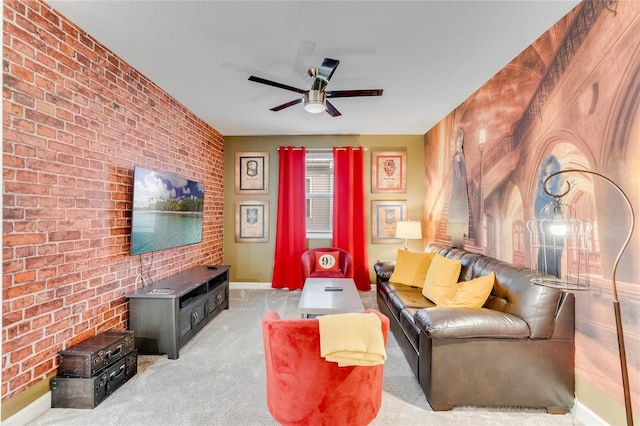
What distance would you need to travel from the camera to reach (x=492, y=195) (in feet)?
9.71

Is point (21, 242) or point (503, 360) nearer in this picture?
point (21, 242)

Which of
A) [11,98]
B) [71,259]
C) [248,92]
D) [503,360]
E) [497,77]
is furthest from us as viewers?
[248,92]

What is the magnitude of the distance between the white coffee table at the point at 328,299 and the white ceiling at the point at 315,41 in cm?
219

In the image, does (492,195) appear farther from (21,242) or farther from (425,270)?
(21,242)

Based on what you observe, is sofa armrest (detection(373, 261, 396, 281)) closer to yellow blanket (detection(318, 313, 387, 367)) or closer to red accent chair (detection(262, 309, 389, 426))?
red accent chair (detection(262, 309, 389, 426))

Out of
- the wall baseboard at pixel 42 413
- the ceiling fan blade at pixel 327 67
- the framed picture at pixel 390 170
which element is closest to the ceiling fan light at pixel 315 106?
the ceiling fan blade at pixel 327 67

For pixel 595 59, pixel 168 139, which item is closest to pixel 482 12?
pixel 595 59

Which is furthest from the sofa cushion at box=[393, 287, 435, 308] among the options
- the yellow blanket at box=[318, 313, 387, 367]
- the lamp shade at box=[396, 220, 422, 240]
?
the yellow blanket at box=[318, 313, 387, 367]

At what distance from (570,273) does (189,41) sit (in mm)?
3315

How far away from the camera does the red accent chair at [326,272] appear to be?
418 cm

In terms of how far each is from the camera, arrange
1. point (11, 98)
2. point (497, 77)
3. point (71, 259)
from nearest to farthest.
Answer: point (11, 98), point (71, 259), point (497, 77)

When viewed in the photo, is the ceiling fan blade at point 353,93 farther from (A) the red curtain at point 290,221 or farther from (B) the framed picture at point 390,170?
(B) the framed picture at point 390,170

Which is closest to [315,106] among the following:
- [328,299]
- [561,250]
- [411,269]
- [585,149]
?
[328,299]

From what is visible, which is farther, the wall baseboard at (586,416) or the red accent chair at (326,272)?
the red accent chair at (326,272)
